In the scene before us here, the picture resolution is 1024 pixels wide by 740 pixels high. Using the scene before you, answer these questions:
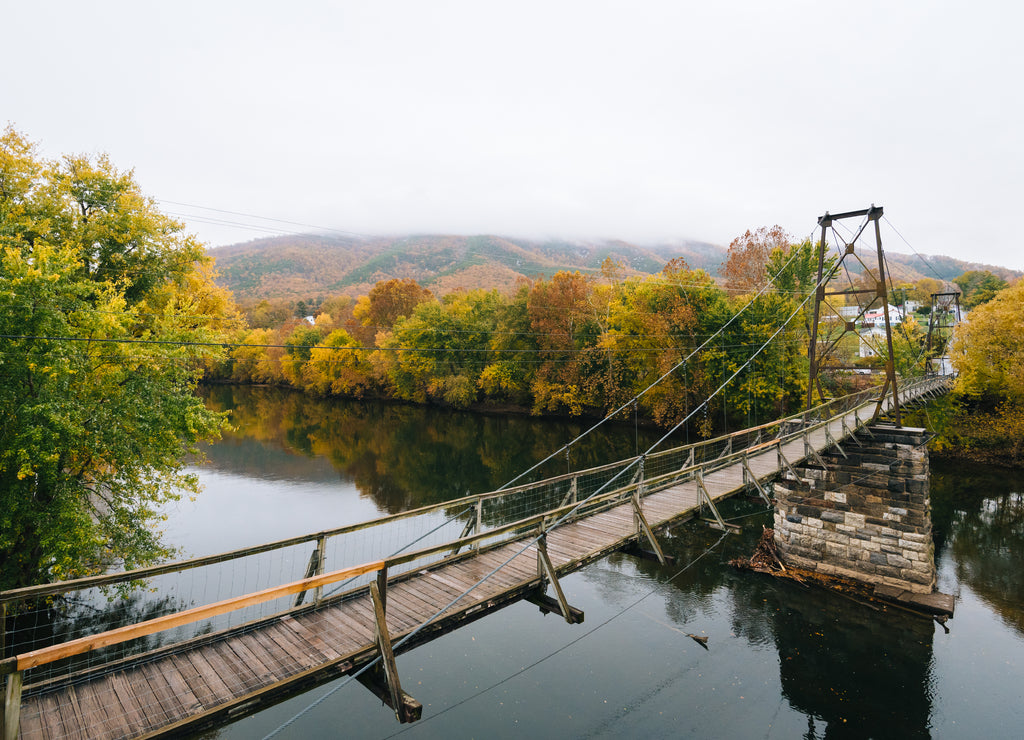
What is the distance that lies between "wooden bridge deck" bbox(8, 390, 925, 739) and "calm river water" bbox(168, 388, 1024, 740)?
507 mm

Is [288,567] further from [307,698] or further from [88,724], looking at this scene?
[88,724]

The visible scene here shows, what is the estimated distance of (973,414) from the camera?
23.7m

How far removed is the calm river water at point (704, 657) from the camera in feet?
27.8

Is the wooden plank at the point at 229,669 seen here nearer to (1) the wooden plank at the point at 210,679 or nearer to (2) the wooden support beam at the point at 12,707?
(1) the wooden plank at the point at 210,679

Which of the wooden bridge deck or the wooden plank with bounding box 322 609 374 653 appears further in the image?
the wooden plank with bounding box 322 609 374 653

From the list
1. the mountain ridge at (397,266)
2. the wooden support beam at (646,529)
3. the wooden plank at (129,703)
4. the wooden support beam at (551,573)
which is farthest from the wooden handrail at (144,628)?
the mountain ridge at (397,266)

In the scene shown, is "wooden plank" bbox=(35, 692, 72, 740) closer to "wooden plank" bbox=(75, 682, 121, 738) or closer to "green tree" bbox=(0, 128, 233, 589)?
"wooden plank" bbox=(75, 682, 121, 738)

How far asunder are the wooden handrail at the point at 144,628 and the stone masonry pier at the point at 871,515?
1138 cm

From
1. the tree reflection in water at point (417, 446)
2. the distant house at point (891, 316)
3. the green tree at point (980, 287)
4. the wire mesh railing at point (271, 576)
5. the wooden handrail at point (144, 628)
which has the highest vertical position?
the green tree at point (980, 287)

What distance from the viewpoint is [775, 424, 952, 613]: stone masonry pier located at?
A: 11.9 m

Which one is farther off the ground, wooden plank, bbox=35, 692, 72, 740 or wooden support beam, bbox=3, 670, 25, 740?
wooden support beam, bbox=3, 670, 25, 740

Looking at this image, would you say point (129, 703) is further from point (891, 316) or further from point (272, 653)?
point (891, 316)

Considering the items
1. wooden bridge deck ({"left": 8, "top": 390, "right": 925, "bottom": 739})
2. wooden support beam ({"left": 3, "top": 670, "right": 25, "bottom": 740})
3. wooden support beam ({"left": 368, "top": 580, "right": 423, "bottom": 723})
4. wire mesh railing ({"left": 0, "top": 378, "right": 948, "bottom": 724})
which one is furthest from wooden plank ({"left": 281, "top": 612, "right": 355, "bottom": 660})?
wooden support beam ({"left": 3, "top": 670, "right": 25, "bottom": 740})

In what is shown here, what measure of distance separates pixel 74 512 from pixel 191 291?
8469 mm
